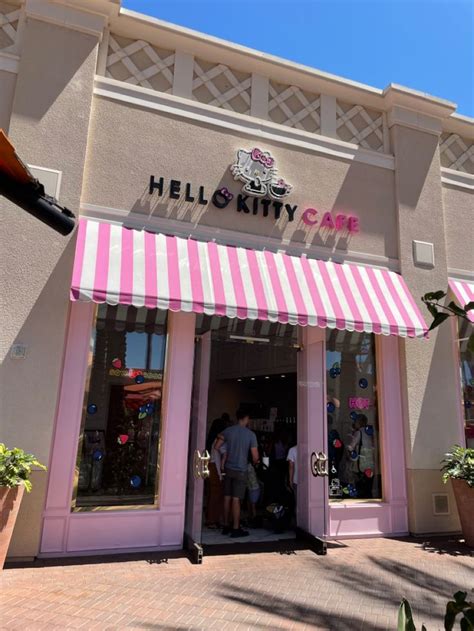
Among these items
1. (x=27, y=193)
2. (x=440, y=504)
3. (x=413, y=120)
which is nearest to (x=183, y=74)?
(x=413, y=120)

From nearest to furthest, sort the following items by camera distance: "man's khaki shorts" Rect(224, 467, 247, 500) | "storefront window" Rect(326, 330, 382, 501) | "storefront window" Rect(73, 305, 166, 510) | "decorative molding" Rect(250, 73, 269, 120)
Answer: "storefront window" Rect(73, 305, 166, 510)
"man's khaki shorts" Rect(224, 467, 247, 500)
"storefront window" Rect(326, 330, 382, 501)
"decorative molding" Rect(250, 73, 269, 120)

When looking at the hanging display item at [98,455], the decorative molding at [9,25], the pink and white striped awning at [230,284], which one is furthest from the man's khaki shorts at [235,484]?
the decorative molding at [9,25]

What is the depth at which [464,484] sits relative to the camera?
22.9ft

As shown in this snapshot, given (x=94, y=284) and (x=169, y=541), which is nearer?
(x=94, y=284)

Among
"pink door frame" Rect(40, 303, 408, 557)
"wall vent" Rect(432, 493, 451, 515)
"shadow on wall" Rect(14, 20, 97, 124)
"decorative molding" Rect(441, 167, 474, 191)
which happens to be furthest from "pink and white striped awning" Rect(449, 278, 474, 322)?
"shadow on wall" Rect(14, 20, 97, 124)

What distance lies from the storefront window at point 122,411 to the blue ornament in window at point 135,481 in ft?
0.04

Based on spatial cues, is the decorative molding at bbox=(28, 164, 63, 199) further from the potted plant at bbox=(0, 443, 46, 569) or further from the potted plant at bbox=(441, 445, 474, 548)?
the potted plant at bbox=(441, 445, 474, 548)

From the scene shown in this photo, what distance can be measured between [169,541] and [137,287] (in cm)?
343

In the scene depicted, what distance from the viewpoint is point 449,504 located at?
7.66 m

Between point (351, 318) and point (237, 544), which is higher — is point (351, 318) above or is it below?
above

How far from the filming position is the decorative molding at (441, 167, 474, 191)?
9.34 metres

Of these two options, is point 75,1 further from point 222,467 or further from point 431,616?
point 431,616

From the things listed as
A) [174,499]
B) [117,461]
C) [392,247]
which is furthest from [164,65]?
[174,499]

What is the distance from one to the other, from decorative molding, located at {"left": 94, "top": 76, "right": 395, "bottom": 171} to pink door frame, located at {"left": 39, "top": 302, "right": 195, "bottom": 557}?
3.25 metres
